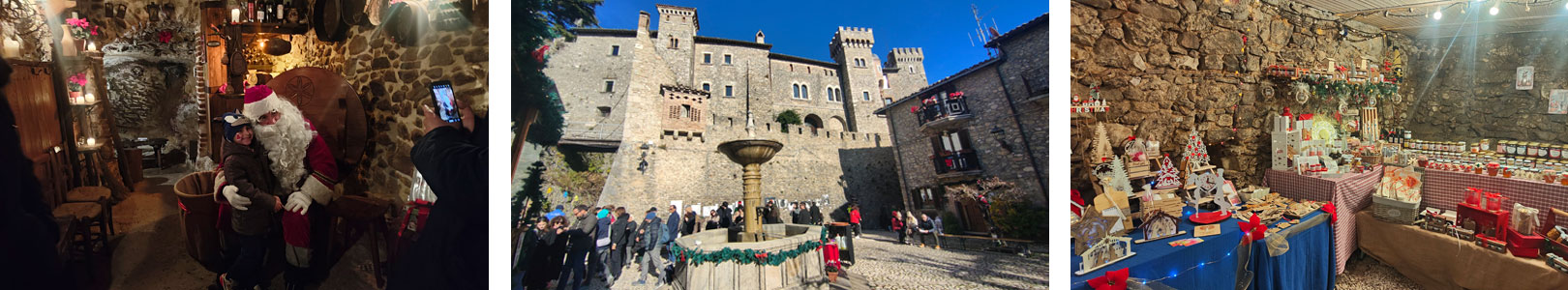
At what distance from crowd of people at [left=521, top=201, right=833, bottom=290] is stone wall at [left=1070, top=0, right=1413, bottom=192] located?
238 cm

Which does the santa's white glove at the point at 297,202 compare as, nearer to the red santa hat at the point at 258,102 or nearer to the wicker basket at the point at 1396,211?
the red santa hat at the point at 258,102

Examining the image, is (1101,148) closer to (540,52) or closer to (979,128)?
(979,128)

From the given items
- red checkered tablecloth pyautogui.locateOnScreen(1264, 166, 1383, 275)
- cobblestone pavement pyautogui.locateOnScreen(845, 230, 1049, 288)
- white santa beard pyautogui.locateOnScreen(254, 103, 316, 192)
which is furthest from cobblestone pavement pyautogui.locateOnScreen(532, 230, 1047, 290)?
red checkered tablecloth pyautogui.locateOnScreen(1264, 166, 1383, 275)

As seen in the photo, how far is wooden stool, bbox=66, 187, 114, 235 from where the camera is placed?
85.7 inches

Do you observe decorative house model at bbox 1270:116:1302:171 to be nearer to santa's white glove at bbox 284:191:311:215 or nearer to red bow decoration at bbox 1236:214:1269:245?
red bow decoration at bbox 1236:214:1269:245

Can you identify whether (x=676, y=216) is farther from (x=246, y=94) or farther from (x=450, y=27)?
(x=246, y=94)

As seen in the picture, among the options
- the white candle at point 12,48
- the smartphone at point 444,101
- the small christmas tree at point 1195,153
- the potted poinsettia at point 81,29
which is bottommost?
the small christmas tree at point 1195,153

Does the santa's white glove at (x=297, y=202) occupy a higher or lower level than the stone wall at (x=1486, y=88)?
lower

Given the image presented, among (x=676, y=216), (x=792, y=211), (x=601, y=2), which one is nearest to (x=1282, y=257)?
(x=792, y=211)

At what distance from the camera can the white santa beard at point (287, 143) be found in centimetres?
236

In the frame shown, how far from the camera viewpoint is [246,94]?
2.36 metres

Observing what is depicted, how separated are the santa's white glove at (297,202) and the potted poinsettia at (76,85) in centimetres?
82

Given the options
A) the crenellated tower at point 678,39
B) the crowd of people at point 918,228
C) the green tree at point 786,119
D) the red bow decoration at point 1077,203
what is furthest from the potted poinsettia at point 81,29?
the red bow decoration at point 1077,203

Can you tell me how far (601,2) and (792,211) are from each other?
1.56 meters
